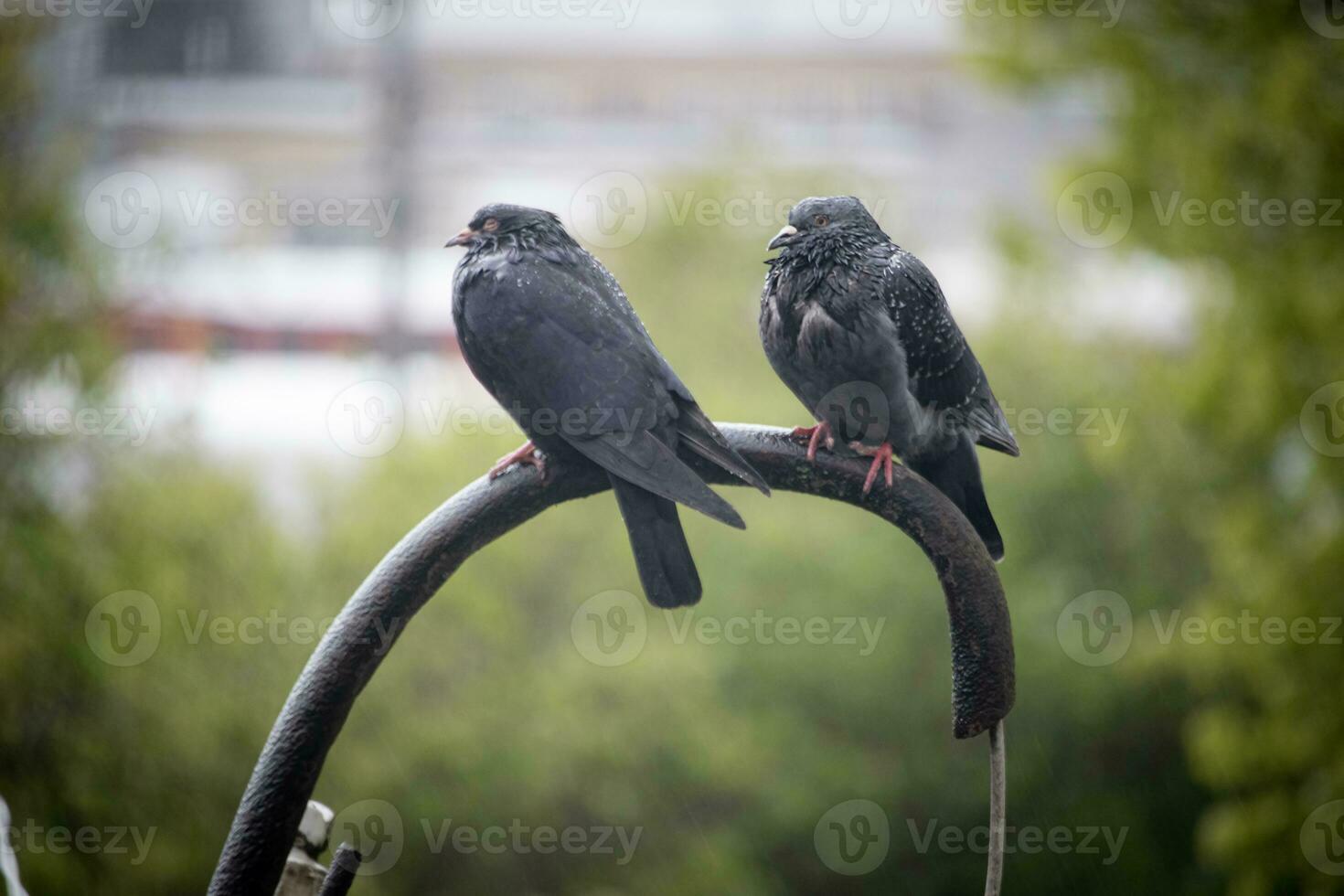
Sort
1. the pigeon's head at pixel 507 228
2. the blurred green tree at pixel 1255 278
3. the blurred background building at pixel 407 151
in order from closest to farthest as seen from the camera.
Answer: the pigeon's head at pixel 507 228 → the blurred green tree at pixel 1255 278 → the blurred background building at pixel 407 151

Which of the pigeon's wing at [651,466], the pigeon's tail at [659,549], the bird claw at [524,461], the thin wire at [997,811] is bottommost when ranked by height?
the thin wire at [997,811]

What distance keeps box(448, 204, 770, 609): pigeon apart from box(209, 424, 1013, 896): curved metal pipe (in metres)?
0.09

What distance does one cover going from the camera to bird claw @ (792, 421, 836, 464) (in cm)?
157

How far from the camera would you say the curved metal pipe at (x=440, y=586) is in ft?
4.41

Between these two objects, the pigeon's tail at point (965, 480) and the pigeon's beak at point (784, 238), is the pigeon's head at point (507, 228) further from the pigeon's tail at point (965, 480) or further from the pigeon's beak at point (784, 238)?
the pigeon's tail at point (965, 480)

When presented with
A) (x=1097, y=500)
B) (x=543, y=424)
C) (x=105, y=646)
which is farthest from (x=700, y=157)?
(x=543, y=424)

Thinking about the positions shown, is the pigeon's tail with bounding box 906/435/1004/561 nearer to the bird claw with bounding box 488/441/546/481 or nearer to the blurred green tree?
the bird claw with bounding box 488/441/546/481

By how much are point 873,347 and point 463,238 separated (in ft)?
2.37

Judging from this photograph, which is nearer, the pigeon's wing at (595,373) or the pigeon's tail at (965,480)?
the pigeon's wing at (595,373)

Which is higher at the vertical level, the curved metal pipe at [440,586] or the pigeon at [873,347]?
the pigeon at [873,347]

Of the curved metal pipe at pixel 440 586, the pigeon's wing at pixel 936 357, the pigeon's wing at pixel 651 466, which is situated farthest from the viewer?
the pigeon's wing at pixel 936 357

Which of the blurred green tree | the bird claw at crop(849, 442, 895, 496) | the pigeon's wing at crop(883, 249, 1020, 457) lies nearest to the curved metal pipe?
the bird claw at crop(849, 442, 895, 496)

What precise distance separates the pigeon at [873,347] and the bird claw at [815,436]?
0.24ft

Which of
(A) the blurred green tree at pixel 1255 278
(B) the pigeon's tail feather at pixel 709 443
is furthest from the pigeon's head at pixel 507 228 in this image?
(A) the blurred green tree at pixel 1255 278
